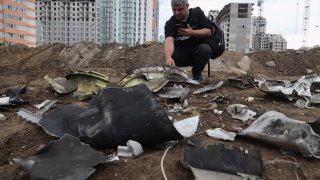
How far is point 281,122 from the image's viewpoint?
7.55 ft

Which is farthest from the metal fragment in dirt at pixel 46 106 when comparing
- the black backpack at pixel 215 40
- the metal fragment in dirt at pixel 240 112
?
the black backpack at pixel 215 40

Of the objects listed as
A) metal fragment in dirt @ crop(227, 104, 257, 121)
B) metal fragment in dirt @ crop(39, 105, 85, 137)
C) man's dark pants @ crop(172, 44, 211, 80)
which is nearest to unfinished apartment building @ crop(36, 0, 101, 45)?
man's dark pants @ crop(172, 44, 211, 80)

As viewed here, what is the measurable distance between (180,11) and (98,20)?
64.1 metres

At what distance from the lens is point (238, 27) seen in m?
33.9

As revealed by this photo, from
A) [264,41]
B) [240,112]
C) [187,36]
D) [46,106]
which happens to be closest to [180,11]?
[187,36]

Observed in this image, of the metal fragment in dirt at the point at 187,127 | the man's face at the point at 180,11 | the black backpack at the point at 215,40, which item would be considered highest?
the man's face at the point at 180,11

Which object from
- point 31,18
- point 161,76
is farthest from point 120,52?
point 31,18

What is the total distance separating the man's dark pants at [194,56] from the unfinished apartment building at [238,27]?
27.8 meters

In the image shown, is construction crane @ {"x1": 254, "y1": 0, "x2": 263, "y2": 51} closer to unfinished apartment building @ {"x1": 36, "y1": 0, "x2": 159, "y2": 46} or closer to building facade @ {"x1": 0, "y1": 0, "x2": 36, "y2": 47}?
unfinished apartment building @ {"x1": 36, "y1": 0, "x2": 159, "y2": 46}

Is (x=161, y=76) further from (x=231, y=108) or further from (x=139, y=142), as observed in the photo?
(x=139, y=142)

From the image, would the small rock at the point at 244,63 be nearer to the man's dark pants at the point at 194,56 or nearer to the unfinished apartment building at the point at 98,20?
the man's dark pants at the point at 194,56

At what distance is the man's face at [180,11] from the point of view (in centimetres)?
443

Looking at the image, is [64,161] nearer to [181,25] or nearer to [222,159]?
[222,159]

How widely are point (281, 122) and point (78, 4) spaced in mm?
70034
